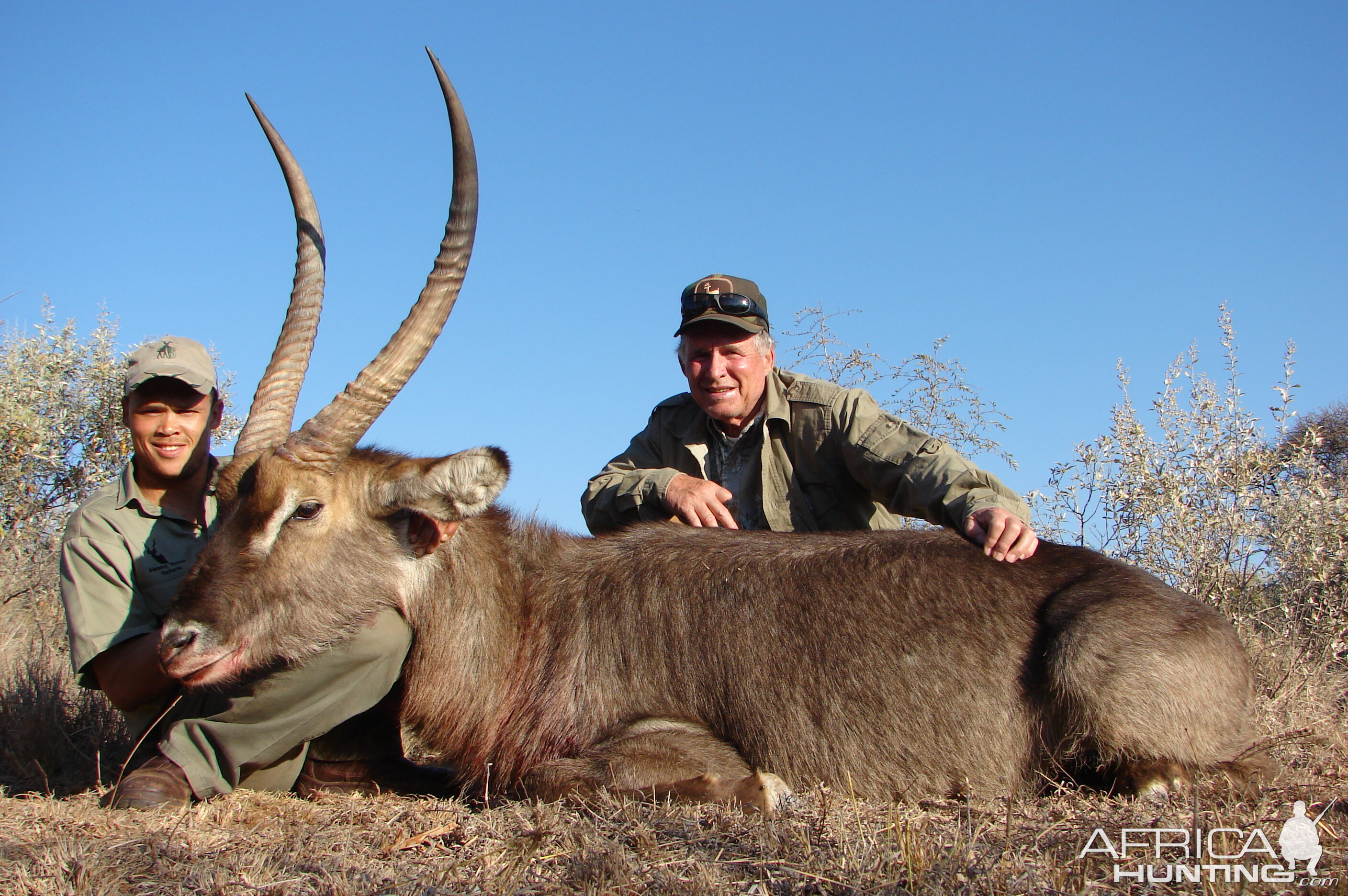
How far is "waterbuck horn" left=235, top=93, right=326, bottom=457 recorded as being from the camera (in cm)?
457

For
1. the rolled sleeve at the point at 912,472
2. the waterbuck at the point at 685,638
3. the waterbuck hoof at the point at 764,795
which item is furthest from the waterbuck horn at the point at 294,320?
the rolled sleeve at the point at 912,472

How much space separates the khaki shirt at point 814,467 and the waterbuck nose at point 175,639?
241 centimetres

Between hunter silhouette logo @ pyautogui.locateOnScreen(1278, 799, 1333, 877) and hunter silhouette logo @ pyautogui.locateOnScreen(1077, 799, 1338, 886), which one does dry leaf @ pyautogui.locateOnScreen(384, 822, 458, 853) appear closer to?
hunter silhouette logo @ pyautogui.locateOnScreen(1077, 799, 1338, 886)

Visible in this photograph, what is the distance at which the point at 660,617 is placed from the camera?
432 centimetres

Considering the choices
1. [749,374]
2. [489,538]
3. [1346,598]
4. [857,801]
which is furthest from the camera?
[1346,598]

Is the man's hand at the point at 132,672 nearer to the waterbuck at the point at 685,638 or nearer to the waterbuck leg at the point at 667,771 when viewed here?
the waterbuck at the point at 685,638

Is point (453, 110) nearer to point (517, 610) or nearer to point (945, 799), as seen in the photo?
point (517, 610)

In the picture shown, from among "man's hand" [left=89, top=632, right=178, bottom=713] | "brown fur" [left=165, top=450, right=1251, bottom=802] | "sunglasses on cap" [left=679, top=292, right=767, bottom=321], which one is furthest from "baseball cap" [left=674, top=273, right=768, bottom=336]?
"man's hand" [left=89, top=632, right=178, bottom=713]

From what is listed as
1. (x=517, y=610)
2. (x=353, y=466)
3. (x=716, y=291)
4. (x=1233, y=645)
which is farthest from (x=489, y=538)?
(x=1233, y=645)

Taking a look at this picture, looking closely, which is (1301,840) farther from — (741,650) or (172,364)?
(172,364)

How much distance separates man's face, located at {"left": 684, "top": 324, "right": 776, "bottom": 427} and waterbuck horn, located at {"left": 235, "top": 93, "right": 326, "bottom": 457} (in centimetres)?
219

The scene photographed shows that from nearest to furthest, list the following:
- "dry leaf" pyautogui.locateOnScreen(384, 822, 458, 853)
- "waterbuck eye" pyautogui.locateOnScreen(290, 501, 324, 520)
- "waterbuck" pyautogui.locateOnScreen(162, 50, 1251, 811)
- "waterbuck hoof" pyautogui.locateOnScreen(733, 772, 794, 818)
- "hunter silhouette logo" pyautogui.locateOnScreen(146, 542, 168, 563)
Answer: "dry leaf" pyautogui.locateOnScreen(384, 822, 458, 853) → "waterbuck hoof" pyautogui.locateOnScreen(733, 772, 794, 818) → "waterbuck" pyautogui.locateOnScreen(162, 50, 1251, 811) → "waterbuck eye" pyautogui.locateOnScreen(290, 501, 324, 520) → "hunter silhouette logo" pyautogui.locateOnScreen(146, 542, 168, 563)

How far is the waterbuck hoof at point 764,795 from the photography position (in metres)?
3.53

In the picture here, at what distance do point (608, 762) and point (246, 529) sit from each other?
68.6 inches
